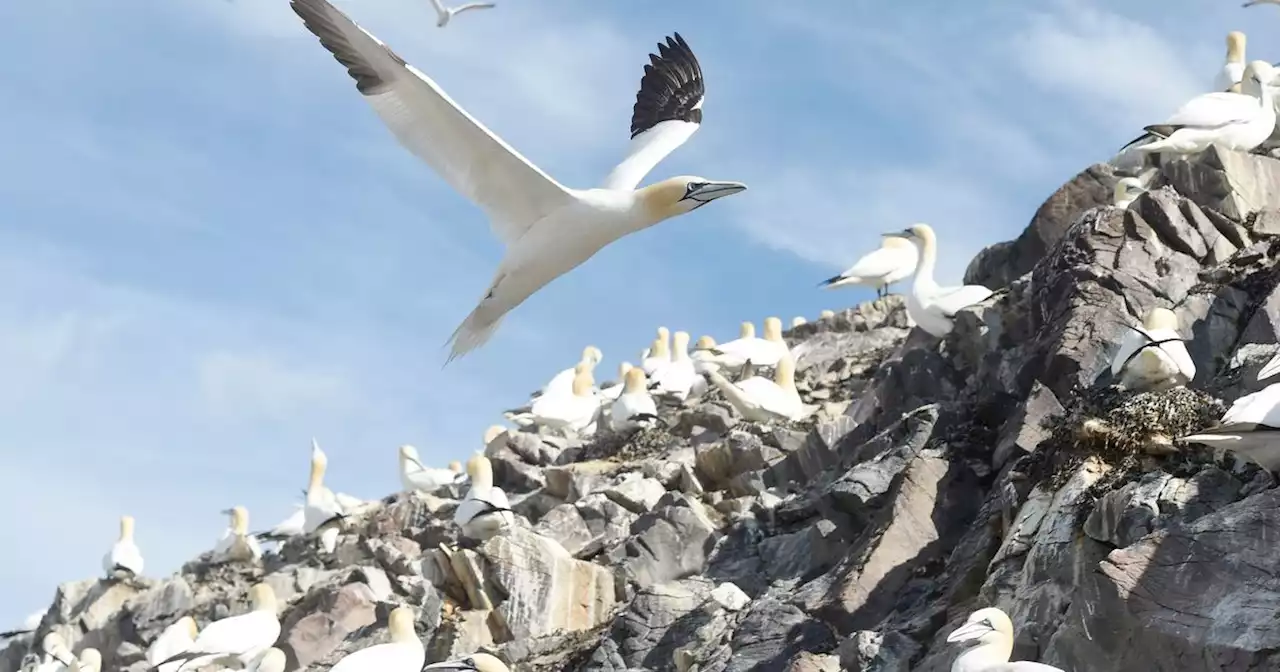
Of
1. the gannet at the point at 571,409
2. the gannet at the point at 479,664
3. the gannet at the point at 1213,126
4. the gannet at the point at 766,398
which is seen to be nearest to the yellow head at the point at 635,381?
the gannet at the point at 766,398

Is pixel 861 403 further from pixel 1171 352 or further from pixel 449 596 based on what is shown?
pixel 1171 352

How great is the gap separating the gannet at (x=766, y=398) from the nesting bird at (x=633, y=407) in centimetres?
187

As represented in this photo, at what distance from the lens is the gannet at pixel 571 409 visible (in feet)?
76.0

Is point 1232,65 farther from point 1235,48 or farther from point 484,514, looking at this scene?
point 484,514

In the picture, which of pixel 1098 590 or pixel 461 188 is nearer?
pixel 1098 590

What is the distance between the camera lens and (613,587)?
1423 centimetres

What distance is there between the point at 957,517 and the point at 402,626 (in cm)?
395

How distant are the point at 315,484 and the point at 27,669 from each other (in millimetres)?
4003

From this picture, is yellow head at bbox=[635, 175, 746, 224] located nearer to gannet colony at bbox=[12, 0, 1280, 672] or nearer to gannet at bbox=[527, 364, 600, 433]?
gannet colony at bbox=[12, 0, 1280, 672]

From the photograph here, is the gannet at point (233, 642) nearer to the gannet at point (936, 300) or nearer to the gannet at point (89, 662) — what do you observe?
the gannet at point (89, 662)

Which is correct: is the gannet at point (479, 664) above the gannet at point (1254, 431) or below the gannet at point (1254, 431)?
above

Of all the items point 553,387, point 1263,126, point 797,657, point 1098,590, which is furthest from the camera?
point 553,387

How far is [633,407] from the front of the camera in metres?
20.4

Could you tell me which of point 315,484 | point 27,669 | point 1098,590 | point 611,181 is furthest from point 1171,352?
point 27,669
